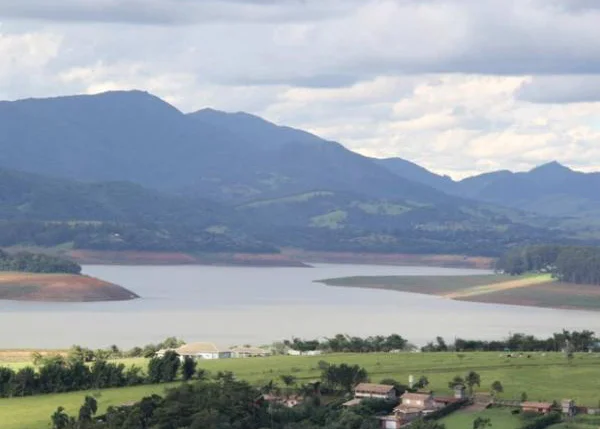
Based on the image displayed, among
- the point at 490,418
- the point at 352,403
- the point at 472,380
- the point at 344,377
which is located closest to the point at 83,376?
the point at 344,377

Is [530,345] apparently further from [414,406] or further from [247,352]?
[414,406]

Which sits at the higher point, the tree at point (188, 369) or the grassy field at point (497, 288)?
the grassy field at point (497, 288)

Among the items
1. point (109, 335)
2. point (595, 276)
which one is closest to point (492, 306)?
point (595, 276)

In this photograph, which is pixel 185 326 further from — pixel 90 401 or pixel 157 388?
pixel 90 401

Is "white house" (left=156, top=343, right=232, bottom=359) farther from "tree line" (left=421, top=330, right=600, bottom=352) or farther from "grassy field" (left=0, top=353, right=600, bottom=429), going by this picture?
"tree line" (left=421, top=330, right=600, bottom=352)

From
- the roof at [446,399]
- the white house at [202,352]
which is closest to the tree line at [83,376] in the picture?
the white house at [202,352]

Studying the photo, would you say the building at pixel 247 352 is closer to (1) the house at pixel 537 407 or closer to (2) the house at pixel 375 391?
(2) the house at pixel 375 391
